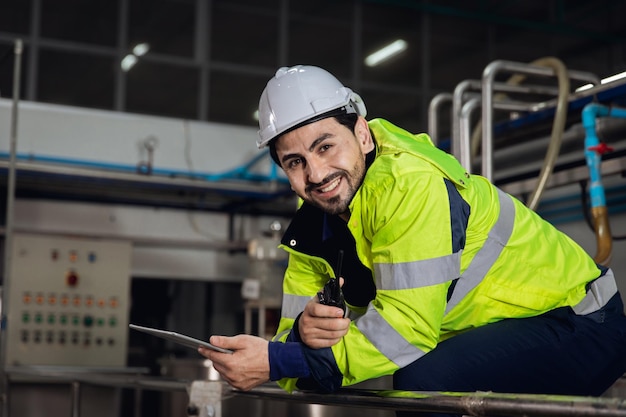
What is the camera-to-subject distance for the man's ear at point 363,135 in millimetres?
2113

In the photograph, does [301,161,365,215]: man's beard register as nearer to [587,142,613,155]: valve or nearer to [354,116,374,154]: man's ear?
[354,116,374,154]: man's ear

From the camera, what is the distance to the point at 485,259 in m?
2.00

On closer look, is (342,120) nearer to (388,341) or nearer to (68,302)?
(388,341)

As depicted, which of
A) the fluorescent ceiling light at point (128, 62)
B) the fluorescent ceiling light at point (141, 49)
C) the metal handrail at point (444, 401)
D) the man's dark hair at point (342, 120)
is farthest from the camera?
the fluorescent ceiling light at point (141, 49)

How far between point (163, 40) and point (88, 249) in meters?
3.19

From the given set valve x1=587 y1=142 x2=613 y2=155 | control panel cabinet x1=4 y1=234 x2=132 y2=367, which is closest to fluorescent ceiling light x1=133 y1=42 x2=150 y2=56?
control panel cabinet x1=4 y1=234 x2=132 y2=367

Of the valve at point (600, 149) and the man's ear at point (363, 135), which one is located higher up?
the valve at point (600, 149)

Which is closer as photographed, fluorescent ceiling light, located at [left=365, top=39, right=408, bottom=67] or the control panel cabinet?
the control panel cabinet

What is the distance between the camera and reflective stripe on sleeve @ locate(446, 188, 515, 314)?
6.50 feet

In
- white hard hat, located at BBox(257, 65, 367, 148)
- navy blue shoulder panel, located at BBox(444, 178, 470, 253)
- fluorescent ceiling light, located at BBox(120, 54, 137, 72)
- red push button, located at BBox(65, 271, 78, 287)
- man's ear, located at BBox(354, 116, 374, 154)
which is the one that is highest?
fluorescent ceiling light, located at BBox(120, 54, 137, 72)

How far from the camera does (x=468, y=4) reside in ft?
32.9

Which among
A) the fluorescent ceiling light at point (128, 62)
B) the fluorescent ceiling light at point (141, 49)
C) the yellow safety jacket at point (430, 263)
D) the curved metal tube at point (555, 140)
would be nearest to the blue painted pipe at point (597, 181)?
the curved metal tube at point (555, 140)

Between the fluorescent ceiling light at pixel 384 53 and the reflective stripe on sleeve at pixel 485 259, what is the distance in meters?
7.87

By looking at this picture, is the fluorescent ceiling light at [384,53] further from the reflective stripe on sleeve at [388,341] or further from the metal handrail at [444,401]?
the reflective stripe on sleeve at [388,341]
